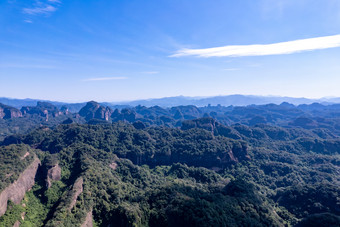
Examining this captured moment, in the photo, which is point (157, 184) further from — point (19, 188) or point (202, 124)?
point (202, 124)

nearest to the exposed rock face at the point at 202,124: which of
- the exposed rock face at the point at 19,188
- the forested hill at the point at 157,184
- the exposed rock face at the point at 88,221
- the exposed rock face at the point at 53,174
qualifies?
the forested hill at the point at 157,184

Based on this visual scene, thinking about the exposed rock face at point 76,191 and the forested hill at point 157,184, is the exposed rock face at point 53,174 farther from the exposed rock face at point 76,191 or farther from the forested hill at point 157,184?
Result: the exposed rock face at point 76,191

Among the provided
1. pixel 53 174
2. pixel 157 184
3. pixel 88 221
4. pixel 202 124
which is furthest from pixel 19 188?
pixel 202 124

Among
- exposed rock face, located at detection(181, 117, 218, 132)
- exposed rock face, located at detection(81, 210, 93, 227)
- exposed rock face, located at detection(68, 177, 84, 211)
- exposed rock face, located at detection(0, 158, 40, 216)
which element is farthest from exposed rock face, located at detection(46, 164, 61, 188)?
exposed rock face, located at detection(181, 117, 218, 132)

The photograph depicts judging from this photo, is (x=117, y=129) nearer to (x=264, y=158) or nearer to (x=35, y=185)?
(x=35, y=185)

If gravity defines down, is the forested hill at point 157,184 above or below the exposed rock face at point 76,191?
below
